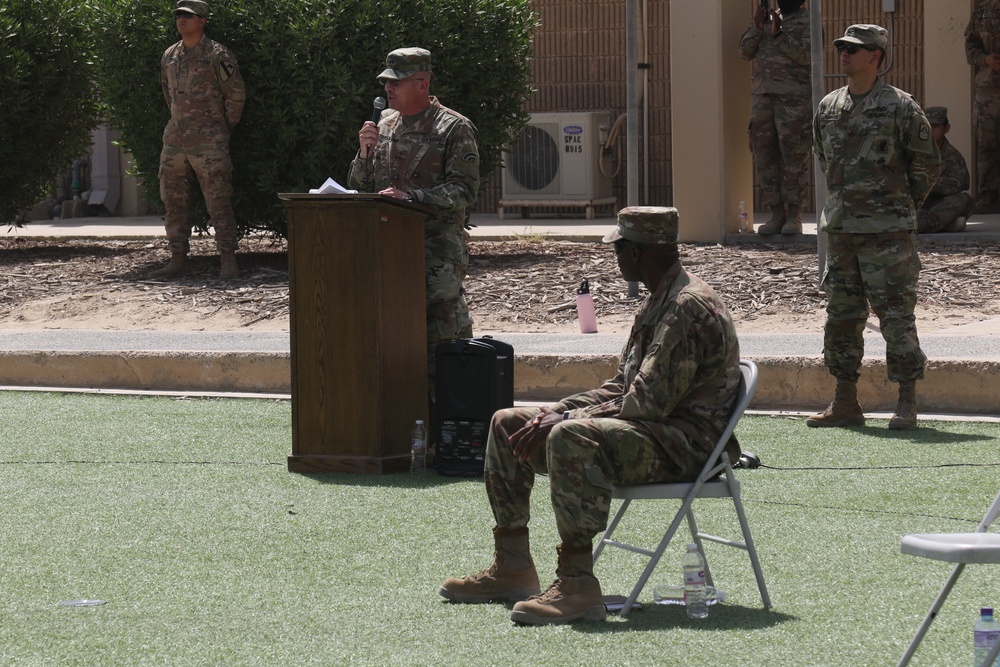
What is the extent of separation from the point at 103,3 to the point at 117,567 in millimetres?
9083

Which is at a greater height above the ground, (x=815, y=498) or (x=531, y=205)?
(x=531, y=205)

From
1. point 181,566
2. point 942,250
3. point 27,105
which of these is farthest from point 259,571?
point 27,105

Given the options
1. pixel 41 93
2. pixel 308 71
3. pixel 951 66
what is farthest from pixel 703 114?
Result: pixel 41 93

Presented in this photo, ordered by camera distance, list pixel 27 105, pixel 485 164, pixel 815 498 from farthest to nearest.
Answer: pixel 27 105 → pixel 485 164 → pixel 815 498

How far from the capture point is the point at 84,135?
634 inches

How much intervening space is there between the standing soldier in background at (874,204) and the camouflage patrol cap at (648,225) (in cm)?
333

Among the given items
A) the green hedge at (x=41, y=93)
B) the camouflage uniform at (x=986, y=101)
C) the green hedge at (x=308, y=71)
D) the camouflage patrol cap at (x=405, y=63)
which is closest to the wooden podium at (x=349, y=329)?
the camouflage patrol cap at (x=405, y=63)

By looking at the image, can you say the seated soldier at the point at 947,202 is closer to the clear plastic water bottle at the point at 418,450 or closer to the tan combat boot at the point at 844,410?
the tan combat boot at the point at 844,410

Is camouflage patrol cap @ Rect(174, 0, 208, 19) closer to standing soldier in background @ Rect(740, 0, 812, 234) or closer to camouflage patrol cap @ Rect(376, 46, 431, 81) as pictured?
standing soldier in background @ Rect(740, 0, 812, 234)

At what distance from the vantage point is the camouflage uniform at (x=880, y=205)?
8.02m

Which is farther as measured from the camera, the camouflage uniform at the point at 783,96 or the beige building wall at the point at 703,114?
the beige building wall at the point at 703,114

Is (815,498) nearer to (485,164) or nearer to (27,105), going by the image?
(485,164)

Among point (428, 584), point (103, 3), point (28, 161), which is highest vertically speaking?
point (103, 3)

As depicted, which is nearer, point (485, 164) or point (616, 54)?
point (485, 164)
